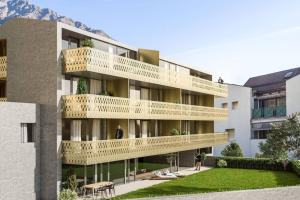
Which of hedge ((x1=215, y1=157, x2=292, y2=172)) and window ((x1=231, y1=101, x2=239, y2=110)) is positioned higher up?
window ((x1=231, y1=101, x2=239, y2=110))

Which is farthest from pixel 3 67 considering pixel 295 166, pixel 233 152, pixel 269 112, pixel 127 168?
pixel 269 112

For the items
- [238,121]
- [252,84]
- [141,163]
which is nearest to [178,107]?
[141,163]

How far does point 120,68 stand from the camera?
29.8m

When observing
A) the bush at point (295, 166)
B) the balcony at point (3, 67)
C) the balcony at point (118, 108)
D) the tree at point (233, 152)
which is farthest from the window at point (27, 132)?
the tree at point (233, 152)

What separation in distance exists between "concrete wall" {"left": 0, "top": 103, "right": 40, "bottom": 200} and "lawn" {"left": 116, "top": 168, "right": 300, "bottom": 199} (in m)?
5.91

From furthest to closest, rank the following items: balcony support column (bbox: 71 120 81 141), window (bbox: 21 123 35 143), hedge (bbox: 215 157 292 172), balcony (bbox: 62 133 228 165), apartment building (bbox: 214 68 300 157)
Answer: apartment building (bbox: 214 68 300 157) → hedge (bbox: 215 157 292 172) → balcony support column (bbox: 71 120 81 141) → balcony (bbox: 62 133 228 165) → window (bbox: 21 123 35 143)

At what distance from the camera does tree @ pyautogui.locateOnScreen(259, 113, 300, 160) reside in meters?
33.2

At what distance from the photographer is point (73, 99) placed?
26078 mm

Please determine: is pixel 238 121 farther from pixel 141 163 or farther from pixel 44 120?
pixel 44 120

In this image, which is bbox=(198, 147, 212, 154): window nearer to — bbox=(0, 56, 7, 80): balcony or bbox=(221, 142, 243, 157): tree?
bbox=(221, 142, 243, 157): tree

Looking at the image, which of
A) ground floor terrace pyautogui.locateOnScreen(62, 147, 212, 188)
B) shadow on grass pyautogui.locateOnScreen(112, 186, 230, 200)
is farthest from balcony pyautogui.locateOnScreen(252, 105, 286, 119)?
shadow on grass pyautogui.locateOnScreen(112, 186, 230, 200)

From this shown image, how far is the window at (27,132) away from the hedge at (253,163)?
25.7m

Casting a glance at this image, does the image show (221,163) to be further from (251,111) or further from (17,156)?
(17,156)

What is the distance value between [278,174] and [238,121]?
21.5 m
